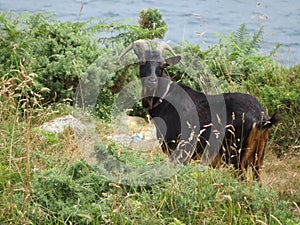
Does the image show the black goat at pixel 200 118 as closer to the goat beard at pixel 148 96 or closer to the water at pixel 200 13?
the goat beard at pixel 148 96

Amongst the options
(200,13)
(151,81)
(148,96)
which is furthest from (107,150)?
(200,13)

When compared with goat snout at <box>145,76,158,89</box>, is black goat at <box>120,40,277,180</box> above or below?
below

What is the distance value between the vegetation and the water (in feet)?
21.6

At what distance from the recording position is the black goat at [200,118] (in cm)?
678

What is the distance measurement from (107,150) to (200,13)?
15.1 meters

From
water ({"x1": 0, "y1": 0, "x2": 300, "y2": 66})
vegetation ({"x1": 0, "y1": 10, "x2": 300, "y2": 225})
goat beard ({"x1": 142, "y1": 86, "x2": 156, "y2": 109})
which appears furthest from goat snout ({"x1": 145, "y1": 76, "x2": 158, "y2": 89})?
water ({"x1": 0, "y1": 0, "x2": 300, "y2": 66})

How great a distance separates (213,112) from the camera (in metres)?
7.18

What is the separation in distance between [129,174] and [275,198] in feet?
4.57

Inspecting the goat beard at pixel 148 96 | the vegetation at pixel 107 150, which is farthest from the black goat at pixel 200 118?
the vegetation at pixel 107 150

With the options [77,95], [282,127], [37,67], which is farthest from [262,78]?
[37,67]

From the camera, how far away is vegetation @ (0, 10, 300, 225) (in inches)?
206

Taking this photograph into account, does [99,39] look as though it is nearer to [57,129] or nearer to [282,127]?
[57,129]

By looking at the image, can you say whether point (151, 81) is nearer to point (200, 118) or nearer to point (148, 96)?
point (148, 96)

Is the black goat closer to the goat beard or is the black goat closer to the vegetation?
the goat beard
